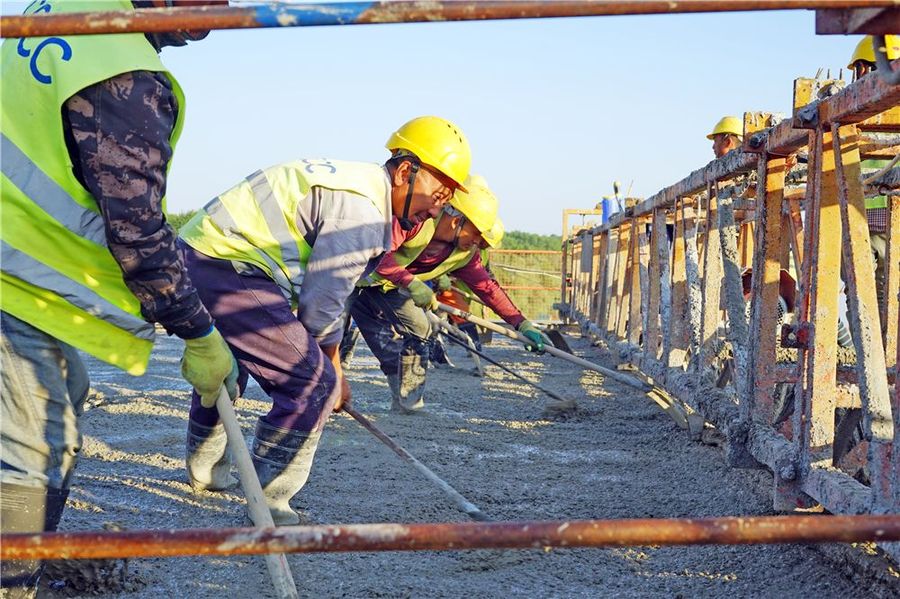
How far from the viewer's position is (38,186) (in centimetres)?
204

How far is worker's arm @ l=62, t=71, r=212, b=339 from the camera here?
1.96m

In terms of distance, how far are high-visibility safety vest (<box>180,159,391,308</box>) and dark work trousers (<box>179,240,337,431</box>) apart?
9 cm

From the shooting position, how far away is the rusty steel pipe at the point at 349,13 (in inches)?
55.5

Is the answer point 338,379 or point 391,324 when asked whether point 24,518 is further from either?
point 391,324

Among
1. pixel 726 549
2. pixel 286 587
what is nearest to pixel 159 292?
pixel 286 587

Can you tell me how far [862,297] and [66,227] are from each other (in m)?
2.18

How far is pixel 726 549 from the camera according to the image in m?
3.39

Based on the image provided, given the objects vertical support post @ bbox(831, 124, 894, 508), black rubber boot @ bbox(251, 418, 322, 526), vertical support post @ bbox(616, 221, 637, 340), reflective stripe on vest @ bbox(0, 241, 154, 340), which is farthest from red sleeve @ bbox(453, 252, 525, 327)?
reflective stripe on vest @ bbox(0, 241, 154, 340)

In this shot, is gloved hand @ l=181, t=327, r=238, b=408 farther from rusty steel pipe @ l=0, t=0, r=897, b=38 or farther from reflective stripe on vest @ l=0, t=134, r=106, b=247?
rusty steel pipe @ l=0, t=0, r=897, b=38

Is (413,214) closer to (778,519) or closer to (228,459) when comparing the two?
(228,459)

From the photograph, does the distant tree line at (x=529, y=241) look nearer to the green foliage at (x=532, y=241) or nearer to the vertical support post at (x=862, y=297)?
the green foliage at (x=532, y=241)

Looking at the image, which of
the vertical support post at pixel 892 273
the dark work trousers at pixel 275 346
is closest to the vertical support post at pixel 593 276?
the vertical support post at pixel 892 273

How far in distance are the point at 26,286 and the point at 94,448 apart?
2.89 meters

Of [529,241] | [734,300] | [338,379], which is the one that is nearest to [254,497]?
[338,379]
